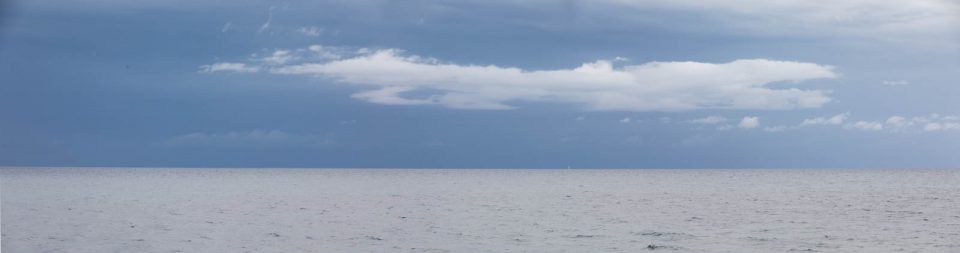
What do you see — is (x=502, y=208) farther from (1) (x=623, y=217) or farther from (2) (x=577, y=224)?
(2) (x=577, y=224)

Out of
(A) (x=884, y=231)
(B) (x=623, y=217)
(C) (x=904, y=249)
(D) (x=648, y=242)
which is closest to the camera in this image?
(C) (x=904, y=249)

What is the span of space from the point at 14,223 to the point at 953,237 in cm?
3664

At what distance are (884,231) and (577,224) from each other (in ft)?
39.4

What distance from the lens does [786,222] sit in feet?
133

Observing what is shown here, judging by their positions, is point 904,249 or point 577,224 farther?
point 577,224

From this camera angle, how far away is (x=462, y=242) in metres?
31.3

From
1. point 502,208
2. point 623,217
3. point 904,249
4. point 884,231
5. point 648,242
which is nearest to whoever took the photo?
point 904,249

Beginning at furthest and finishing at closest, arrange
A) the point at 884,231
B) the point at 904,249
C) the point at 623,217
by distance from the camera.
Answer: the point at 623,217
the point at 884,231
the point at 904,249

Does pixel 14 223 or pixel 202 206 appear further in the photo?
pixel 202 206

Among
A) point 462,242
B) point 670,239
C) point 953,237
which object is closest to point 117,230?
point 462,242

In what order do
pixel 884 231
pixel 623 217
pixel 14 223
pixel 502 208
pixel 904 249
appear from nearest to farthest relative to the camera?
pixel 904 249 < pixel 884 231 < pixel 14 223 < pixel 623 217 < pixel 502 208

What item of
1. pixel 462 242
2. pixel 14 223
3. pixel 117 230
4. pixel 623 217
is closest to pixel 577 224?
pixel 623 217

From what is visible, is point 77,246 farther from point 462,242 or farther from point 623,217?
point 623,217

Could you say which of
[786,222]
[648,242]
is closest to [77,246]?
[648,242]
